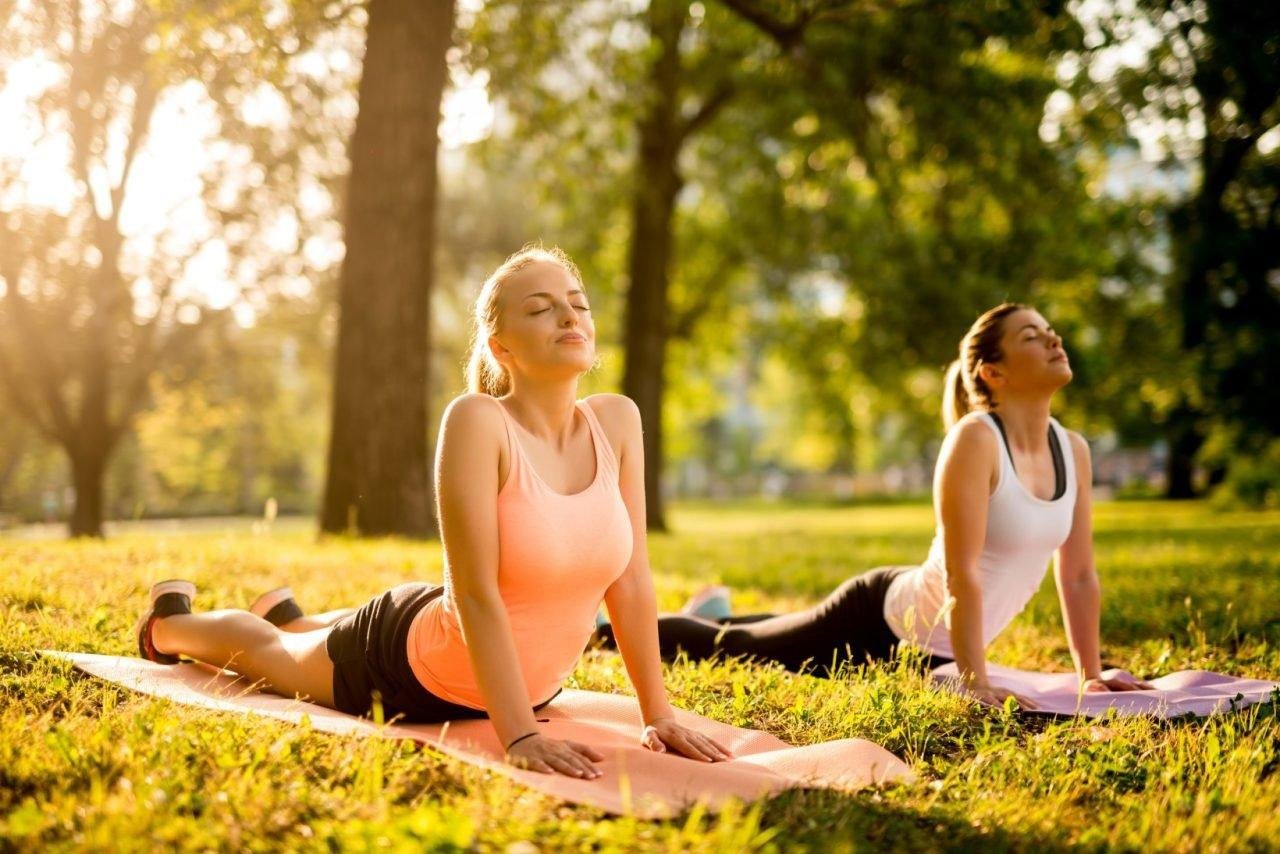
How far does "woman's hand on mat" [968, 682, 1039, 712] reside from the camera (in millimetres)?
4043

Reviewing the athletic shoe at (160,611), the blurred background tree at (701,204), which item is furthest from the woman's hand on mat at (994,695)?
the blurred background tree at (701,204)

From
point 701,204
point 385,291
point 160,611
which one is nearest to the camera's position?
Answer: point 160,611

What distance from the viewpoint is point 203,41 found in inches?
415

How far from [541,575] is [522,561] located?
0.08 meters

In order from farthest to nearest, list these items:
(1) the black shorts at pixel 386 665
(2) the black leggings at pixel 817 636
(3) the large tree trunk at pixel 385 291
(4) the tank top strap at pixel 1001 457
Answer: (3) the large tree trunk at pixel 385 291 < (2) the black leggings at pixel 817 636 < (4) the tank top strap at pixel 1001 457 < (1) the black shorts at pixel 386 665

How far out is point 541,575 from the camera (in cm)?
322

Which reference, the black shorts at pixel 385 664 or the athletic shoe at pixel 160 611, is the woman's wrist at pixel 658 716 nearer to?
the black shorts at pixel 385 664

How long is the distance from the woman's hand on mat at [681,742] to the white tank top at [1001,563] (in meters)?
1.40

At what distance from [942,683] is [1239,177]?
65.3ft

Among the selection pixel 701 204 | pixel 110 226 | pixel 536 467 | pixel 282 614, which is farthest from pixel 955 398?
pixel 701 204

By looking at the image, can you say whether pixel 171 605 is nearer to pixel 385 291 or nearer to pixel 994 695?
pixel 994 695

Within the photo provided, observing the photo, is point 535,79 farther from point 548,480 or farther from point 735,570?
point 548,480

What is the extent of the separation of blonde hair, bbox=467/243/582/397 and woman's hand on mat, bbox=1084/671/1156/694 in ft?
9.19

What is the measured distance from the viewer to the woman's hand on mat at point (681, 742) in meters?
3.22
